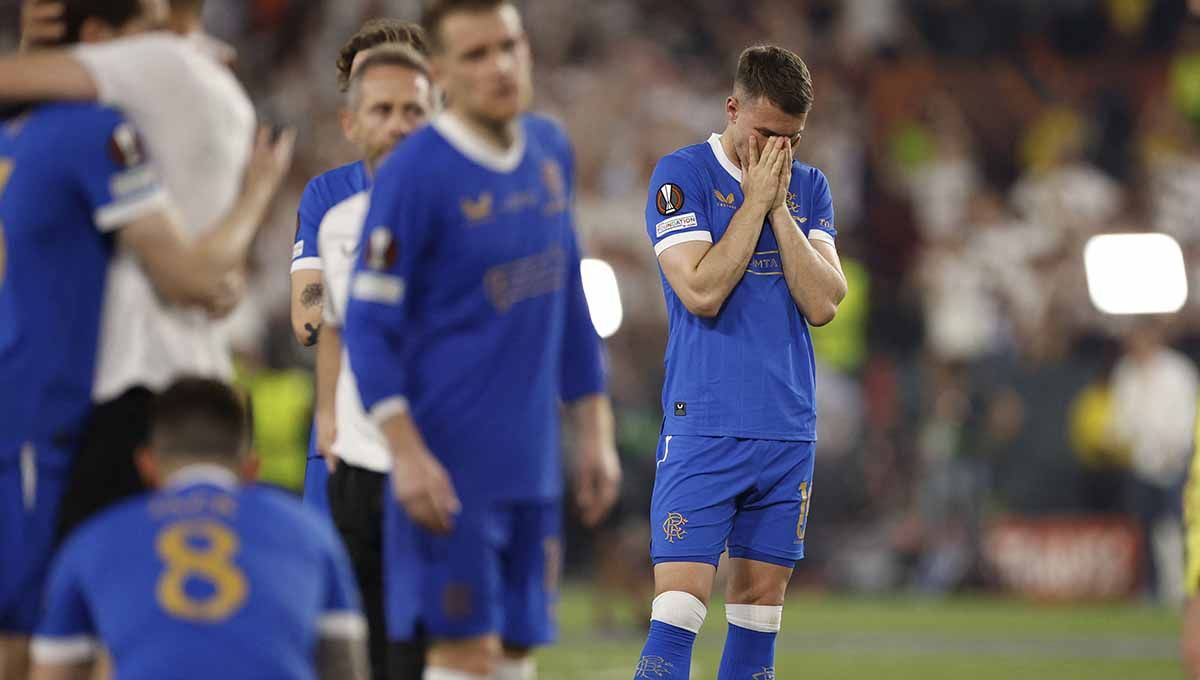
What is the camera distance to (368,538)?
6754mm

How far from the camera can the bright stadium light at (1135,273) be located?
19.6 m

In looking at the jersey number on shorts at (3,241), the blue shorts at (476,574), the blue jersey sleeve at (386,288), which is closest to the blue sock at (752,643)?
the blue shorts at (476,574)

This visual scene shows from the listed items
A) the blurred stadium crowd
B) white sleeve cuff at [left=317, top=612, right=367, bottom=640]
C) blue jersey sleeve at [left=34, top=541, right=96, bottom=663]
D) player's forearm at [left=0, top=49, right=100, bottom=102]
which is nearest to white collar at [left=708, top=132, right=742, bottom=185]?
player's forearm at [left=0, top=49, right=100, bottom=102]

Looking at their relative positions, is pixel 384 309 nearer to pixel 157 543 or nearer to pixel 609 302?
pixel 157 543

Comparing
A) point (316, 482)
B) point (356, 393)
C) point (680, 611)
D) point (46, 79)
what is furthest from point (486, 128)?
point (680, 611)

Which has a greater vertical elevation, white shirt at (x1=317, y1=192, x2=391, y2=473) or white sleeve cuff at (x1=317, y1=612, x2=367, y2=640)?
white shirt at (x1=317, y1=192, x2=391, y2=473)

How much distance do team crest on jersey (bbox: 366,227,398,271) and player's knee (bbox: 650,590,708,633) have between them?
230 centimetres

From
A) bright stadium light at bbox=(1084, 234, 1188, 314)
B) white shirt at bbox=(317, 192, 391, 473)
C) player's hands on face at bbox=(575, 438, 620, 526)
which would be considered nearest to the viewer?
player's hands on face at bbox=(575, 438, 620, 526)

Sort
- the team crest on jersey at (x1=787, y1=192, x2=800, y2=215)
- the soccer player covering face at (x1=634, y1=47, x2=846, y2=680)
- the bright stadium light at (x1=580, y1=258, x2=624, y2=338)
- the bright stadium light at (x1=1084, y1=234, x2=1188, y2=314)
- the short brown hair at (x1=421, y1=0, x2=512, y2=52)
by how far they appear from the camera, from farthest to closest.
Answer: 1. the bright stadium light at (x1=1084, y1=234, x2=1188, y2=314)
2. the bright stadium light at (x1=580, y1=258, x2=624, y2=338)
3. the team crest on jersey at (x1=787, y1=192, x2=800, y2=215)
4. the soccer player covering face at (x1=634, y1=47, x2=846, y2=680)
5. the short brown hair at (x1=421, y1=0, x2=512, y2=52)

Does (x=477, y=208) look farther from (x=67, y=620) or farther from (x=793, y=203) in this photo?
(x=793, y=203)

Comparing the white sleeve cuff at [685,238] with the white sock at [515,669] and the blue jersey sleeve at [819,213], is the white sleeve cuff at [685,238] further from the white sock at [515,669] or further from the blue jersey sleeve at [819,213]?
the white sock at [515,669]

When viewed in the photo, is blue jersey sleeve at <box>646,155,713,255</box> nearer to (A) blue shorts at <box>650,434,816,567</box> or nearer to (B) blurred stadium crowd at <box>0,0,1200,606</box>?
(A) blue shorts at <box>650,434,816,567</box>

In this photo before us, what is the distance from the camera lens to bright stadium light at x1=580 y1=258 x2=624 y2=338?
19.4 m

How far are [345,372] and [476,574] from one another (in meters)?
1.71
